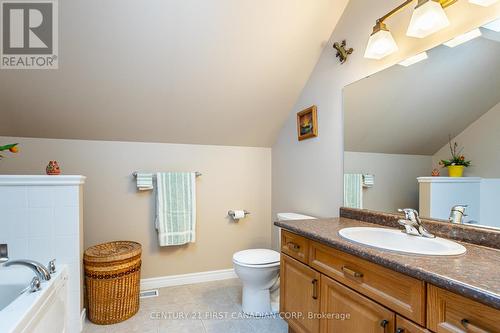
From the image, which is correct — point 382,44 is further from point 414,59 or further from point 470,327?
point 470,327

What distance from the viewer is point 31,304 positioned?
1195 mm

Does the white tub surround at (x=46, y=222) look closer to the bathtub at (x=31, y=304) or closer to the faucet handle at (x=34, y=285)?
the bathtub at (x=31, y=304)

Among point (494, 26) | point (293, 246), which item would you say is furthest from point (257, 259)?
point (494, 26)

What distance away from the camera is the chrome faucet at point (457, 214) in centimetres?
130

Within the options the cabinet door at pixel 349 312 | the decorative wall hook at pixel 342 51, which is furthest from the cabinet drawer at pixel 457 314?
the decorative wall hook at pixel 342 51

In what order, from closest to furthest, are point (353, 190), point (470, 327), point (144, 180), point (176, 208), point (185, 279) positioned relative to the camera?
1. point (470, 327)
2. point (353, 190)
3. point (144, 180)
4. point (176, 208)
5. point (185, 279)

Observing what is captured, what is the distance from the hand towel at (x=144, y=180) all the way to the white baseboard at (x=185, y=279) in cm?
93

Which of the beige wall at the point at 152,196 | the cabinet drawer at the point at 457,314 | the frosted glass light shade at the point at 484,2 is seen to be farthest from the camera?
the beige wall at the point at 152,196

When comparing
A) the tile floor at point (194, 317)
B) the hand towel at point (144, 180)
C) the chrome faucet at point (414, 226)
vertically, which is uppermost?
the hand towel at point (144, 180)

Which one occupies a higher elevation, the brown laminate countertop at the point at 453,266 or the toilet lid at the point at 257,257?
the brown laminate countertop at the point at 453,266

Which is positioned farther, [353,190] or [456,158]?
[353,190]

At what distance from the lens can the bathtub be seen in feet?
3.55

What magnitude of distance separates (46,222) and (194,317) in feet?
4.23

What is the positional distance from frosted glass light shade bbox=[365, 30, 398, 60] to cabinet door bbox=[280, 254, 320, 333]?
1348mm
